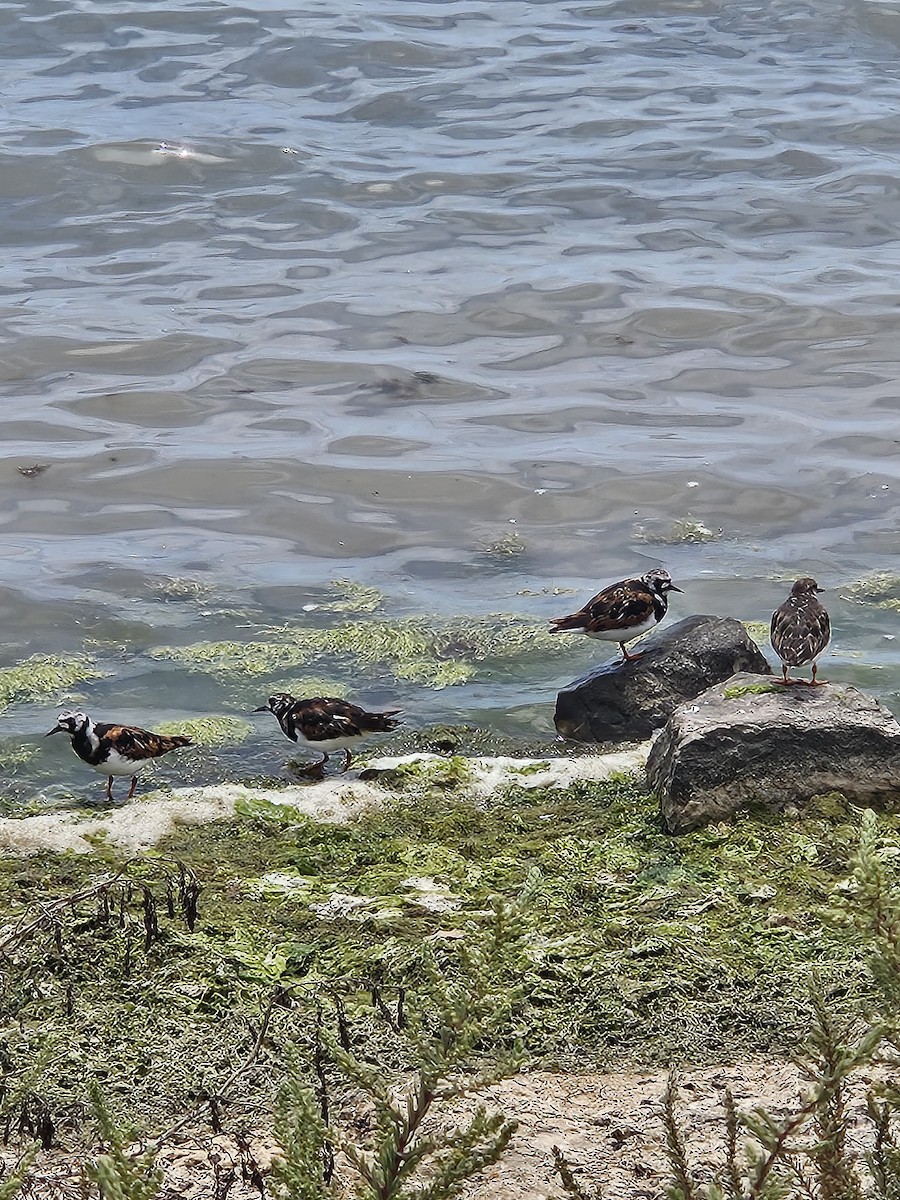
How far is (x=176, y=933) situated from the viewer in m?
5.11

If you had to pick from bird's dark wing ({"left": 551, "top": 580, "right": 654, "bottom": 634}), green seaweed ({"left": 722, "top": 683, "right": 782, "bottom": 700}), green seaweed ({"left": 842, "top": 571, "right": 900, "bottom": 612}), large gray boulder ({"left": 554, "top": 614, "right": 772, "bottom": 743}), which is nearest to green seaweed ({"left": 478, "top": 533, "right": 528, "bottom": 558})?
green seaweed ({"left": 842, "top": 571, "right": 900, "bottom": 612})

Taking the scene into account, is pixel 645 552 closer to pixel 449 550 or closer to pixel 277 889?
pixel 449 550

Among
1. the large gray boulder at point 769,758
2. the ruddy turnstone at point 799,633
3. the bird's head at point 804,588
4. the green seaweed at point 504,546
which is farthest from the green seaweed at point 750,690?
the green seaweed at point 504,546

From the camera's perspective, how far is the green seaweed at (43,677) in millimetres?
8508

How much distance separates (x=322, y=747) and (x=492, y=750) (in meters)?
0.87

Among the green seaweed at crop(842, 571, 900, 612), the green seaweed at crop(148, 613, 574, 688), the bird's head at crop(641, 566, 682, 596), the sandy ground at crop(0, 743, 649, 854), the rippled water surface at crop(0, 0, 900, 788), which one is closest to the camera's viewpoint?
the sandy ground at crop(0, 743, 649, 854)

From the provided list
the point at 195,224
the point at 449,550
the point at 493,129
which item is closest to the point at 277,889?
the point at 449,550

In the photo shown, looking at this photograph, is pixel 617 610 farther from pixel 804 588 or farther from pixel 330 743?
pixel 330 743

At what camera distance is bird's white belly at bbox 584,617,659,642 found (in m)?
8.16

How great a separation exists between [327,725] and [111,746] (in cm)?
103

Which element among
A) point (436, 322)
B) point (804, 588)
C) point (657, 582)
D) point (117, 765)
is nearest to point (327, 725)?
point (117, 765)

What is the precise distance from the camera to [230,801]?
22.1 ft

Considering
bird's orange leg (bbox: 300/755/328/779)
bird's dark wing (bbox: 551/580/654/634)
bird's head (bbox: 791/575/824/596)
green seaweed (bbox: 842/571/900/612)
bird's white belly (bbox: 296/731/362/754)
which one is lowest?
green seaweed (bbox: 842/571/900/612)

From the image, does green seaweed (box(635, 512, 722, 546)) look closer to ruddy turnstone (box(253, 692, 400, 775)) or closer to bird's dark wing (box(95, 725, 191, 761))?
ruddy turnstone (box(253, 692, 400, 775))
